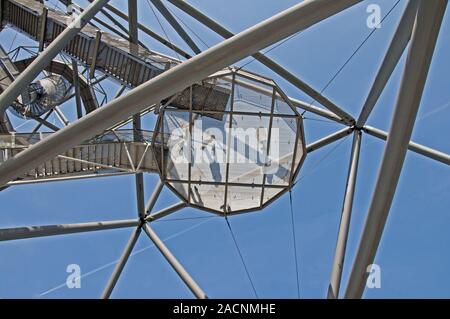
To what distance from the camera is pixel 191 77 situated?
7742mm

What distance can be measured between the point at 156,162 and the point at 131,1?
4362 millimetres

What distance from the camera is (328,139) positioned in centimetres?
1667

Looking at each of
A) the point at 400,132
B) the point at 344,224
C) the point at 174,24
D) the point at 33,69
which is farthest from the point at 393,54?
the point at 33,69

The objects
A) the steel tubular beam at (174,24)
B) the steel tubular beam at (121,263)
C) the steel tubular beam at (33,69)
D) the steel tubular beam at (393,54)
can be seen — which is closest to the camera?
the steel tubular beam at (33,69)

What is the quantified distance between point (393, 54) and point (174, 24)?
6.48 metres

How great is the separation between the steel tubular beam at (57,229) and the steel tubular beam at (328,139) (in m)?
6.23

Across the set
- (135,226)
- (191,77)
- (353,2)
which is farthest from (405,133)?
(135,226)

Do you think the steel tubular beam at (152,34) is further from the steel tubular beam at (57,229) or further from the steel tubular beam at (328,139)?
the steel tubular beam at (57,229)

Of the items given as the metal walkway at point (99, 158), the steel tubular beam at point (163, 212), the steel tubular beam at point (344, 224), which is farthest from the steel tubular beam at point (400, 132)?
the steel tubular beam at point (163, 212)

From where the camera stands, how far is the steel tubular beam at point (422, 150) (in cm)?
1499

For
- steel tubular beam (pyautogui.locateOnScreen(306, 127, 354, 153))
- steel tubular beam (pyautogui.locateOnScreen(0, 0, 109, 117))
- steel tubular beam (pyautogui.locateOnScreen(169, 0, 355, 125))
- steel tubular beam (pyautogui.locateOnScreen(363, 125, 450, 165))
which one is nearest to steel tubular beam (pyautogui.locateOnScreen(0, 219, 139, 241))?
steel tubular beam (pyautogui.locateOnScreen(0, 0, 109, 117))

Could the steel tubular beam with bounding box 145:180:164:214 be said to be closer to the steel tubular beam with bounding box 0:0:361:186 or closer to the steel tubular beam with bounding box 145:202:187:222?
the steel tubular beam with bounding box 145:202:187:222

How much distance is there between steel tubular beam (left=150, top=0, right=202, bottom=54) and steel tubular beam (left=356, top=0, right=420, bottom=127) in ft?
17.0

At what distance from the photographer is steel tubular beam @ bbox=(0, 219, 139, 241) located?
43.6 feet
